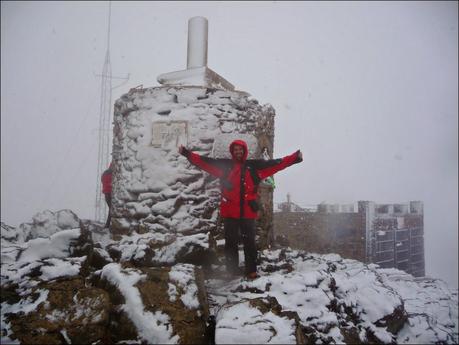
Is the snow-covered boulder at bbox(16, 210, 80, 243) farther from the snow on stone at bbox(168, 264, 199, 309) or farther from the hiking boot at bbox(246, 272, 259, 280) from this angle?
the hiking boot at bbox(246, 272, 259, 280)

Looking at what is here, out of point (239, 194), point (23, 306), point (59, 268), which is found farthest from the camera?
point (239, 194)

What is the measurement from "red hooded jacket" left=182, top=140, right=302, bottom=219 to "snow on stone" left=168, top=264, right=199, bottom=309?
93 centimetres

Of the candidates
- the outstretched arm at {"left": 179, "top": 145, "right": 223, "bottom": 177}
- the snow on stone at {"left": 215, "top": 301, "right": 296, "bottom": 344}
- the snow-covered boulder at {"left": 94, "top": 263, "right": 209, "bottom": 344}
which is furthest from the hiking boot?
the outstretched arm at {"left": 179, "top": 145, "right": 223, "bottom": 177}

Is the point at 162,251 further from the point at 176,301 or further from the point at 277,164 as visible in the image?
the point at 277,164

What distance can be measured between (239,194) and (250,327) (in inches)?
62.4

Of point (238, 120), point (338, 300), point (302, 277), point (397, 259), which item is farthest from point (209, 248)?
point (397, 259)

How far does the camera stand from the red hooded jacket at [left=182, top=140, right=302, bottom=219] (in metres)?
3.57

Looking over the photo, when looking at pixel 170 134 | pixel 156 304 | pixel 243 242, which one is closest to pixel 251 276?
pixel 243 242

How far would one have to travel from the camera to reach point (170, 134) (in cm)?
438

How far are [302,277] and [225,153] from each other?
198 cm

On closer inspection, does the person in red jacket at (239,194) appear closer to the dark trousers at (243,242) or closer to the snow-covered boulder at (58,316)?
the dark trousers at (243,242)

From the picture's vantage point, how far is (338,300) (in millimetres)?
3301

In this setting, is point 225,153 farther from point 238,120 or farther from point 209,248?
point 209,248

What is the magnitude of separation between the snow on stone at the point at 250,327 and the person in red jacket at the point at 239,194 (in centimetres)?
98
